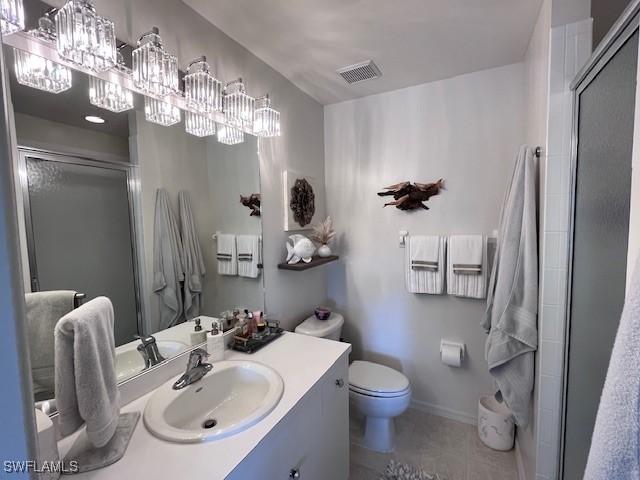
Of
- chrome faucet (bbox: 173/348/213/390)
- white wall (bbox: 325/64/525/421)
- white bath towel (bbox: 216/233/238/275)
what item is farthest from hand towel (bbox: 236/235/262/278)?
white wall (bbox: 325/64/525/421)

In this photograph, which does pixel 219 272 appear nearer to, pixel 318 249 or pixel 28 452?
pixel 318 249

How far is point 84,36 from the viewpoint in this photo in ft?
2.89

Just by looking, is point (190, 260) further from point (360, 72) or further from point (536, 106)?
point (536, 106)

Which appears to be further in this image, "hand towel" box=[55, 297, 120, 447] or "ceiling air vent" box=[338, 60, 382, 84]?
"ceiling air vent" box=[338, 60, 382, 84]

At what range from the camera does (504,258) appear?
1442 mm

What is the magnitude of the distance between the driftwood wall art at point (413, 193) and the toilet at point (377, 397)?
104 centimetres

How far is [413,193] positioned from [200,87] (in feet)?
4.86

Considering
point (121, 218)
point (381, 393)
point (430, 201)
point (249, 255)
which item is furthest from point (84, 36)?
point (381, 393)

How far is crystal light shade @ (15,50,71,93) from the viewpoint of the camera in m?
0.83

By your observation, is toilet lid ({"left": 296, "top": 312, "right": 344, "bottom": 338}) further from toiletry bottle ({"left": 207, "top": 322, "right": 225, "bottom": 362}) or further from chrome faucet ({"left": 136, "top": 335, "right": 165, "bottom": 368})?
chrome faucet ({"left": 136, "top": 335, "right": 165, "bottom": 368})

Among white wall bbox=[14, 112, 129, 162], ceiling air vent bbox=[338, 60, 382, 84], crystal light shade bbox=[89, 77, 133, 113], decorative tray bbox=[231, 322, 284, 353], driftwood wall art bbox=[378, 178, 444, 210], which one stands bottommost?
decorative tray bbox=[231, 322, 284, 353]

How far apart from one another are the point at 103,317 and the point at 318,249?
1.50 metres

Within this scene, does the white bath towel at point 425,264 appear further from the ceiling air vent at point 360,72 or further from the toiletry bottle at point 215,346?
the toiletry bottle at point 215,346

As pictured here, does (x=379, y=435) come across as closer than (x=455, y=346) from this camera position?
Yes
